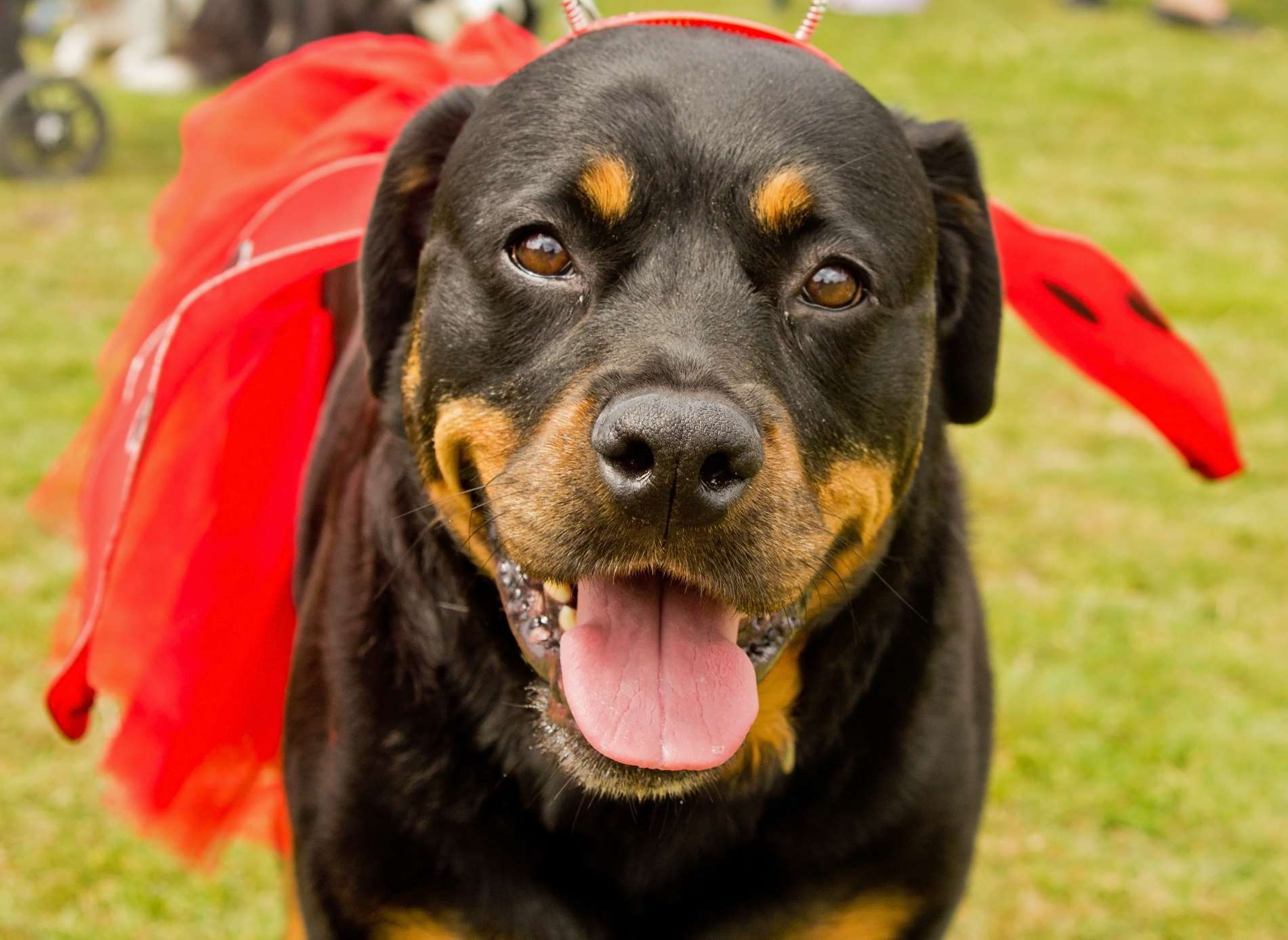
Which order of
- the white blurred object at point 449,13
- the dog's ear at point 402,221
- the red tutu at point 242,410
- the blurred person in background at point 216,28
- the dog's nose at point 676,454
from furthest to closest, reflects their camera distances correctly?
the blurred person in background at point 216,28
the white blurred object at point 449,13
the red tutu at point 242,410
the dog's ear at point 402,221
the dog's nose at point 676,454

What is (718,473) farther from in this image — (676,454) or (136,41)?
(136,41)

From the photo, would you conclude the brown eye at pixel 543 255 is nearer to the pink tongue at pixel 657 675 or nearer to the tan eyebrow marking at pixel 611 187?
the tan eyebrow marking at pixel 611 187

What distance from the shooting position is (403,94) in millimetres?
3420

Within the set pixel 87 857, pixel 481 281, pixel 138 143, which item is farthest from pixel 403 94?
pixel 138 143

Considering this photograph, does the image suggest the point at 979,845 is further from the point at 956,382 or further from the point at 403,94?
the point at 403,94

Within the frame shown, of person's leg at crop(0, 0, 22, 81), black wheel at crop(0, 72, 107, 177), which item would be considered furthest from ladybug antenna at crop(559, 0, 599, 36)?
person's leg at crop(0, 0, 22, 81)

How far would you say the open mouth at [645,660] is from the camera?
84.0 inches

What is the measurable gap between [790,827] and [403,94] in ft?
6.11

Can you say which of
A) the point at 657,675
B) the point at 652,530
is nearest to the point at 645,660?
the point at 657,675

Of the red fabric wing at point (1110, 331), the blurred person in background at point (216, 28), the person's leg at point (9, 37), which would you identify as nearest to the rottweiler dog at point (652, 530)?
the red fabric wing at point (1110, 331)

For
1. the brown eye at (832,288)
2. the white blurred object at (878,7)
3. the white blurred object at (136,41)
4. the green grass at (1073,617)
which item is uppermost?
the brown eye at (832,288)

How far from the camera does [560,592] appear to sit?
7.36 ft

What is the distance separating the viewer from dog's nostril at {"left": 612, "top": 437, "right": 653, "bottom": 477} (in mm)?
1898

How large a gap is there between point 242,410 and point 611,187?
1315mm
